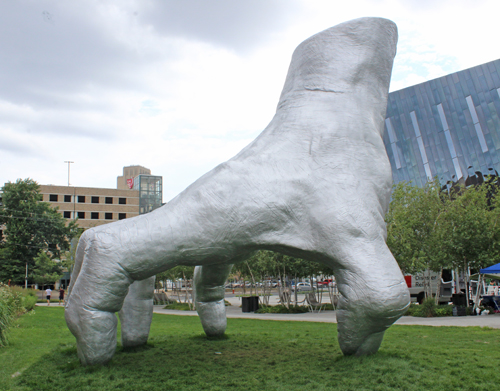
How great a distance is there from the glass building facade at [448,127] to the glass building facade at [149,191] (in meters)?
37.0

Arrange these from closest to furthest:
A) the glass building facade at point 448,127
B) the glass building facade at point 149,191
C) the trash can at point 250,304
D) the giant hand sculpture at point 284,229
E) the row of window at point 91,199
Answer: the giant hand sculpture at point 284,229, the trash can at point 250,304, the glass building facade at point 448,127, the row of window at point 91,199, the glass building facade at point 149,191

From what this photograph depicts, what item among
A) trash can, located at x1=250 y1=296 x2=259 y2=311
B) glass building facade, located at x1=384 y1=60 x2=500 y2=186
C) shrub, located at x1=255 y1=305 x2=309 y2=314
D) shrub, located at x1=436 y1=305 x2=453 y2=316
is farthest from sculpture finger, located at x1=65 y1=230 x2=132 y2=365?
glass building facade, located at x1=384 y1=60 x2=500 y2=186

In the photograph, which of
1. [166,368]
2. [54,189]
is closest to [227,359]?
[166,368]

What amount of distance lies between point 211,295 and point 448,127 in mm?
38564

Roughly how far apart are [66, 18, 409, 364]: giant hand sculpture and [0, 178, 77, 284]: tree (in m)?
39.3

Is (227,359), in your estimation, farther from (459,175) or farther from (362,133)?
(459,175)

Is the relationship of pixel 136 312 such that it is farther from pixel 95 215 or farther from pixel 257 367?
pixel 95 215

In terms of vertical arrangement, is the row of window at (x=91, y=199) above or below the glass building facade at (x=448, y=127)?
above

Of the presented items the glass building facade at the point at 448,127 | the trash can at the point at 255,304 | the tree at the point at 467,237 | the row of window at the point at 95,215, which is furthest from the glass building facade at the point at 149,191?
the tree at the point at 467,237

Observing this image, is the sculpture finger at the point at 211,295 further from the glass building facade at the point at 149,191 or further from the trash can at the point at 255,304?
the glass building facade at the point at 149,191

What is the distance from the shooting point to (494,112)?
125 ft

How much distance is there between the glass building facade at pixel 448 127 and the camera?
3838 cm

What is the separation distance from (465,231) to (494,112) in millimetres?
25601

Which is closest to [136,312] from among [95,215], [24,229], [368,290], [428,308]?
[368,290]
